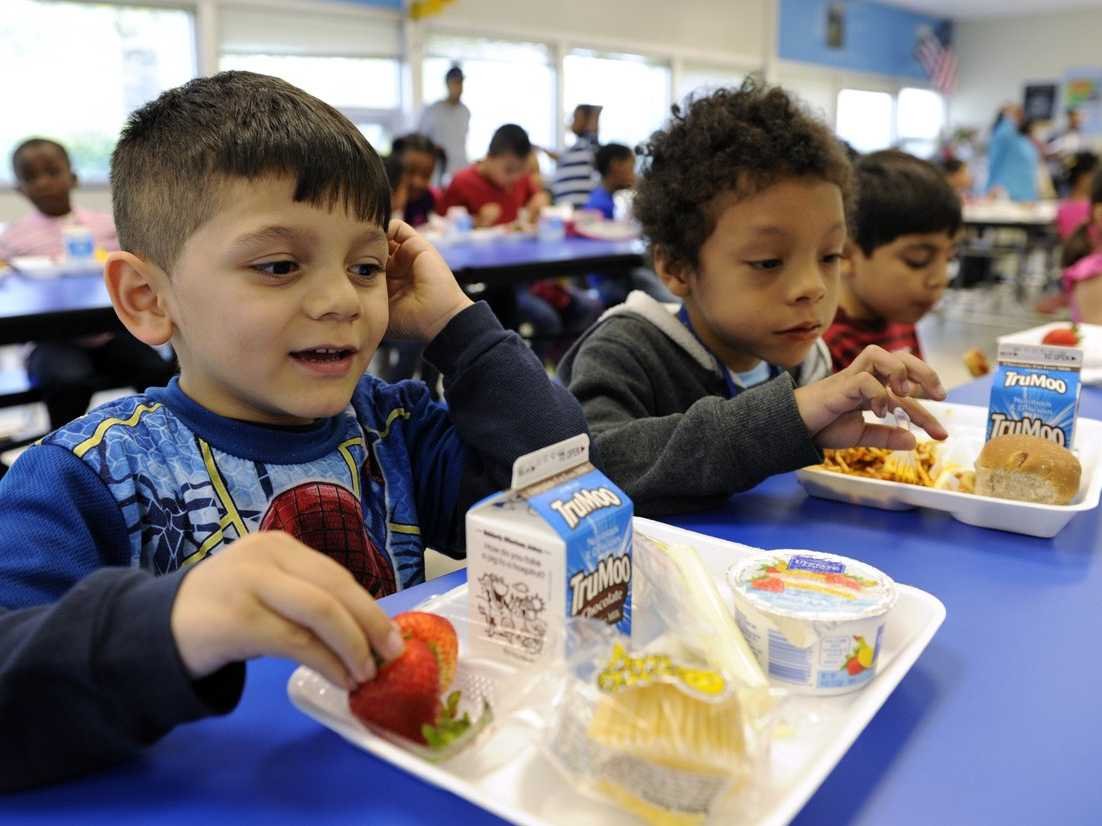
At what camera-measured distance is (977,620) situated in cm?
72

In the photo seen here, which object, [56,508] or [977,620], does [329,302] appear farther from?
[977,620]

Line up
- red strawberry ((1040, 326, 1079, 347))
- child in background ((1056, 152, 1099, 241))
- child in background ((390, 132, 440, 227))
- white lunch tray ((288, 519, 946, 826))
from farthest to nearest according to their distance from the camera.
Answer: child in background ((1056, 152, 1099, 241))
child in background ((390, 132, 440, 227))
red strawberry ((1040, 326, 1079, 347))
white lunch tray ((288, 519, 946, 826))

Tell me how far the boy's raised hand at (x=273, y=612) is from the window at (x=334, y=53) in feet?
21.2

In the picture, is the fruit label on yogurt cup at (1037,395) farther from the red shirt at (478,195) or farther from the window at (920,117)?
the window at (920,117)

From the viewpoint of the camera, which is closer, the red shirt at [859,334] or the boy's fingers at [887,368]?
the boy's fingers at [887,368]

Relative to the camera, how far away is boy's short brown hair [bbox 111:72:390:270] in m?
0.80

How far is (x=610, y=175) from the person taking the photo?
17.3ft

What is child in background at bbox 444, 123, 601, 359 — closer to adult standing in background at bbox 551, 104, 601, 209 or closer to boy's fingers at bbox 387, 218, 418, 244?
adult standing in background at bbox 551, 104, 601, 209

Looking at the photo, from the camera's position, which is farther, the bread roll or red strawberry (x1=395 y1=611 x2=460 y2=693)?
the bread roll

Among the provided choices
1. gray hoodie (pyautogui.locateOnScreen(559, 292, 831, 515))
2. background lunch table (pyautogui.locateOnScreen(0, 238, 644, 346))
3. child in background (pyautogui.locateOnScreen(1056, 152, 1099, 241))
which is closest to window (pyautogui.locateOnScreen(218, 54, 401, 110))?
background lunch table (pyautogui.locateOnScreen(0, 238, 644, 346))

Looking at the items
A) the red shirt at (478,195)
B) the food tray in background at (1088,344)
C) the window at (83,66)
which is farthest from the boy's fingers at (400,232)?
the window at (83,66)

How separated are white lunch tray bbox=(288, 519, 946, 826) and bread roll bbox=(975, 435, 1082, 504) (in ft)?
1.26

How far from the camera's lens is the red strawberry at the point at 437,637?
540mm

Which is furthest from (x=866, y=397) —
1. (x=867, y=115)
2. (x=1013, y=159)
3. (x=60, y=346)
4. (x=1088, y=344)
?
(x=867, y=115)
